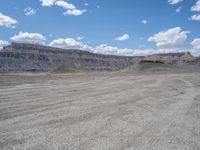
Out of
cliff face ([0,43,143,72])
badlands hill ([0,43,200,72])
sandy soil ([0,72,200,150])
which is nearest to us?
sandy soil ([0,72,200,150])

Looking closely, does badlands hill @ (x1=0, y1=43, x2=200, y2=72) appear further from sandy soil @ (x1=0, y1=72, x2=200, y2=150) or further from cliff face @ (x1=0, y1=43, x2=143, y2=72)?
sandy soil @ (x1=0, y1=72, x2=200, y2=150)

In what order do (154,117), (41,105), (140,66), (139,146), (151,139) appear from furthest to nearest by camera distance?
(140,66) < (41,105) < (154,117) < (151,139) < (139,146)

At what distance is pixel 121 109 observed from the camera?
32.7 feet

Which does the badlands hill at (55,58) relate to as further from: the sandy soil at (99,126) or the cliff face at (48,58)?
the sandy soil at (99,126)

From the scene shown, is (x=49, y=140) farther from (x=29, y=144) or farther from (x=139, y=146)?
(x=139, y=146)

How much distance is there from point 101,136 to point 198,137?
281 cm

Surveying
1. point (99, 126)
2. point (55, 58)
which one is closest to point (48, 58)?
point (55, 58)

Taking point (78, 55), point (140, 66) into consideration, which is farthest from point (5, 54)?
point (140, 66)

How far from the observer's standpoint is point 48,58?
4961 inches

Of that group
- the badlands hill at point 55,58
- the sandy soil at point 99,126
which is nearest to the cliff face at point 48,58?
the badlands hill at point 55,58

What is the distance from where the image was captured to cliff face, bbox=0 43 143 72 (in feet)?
355

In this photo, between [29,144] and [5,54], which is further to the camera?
[5,54]

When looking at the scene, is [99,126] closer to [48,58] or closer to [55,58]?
[48,58]

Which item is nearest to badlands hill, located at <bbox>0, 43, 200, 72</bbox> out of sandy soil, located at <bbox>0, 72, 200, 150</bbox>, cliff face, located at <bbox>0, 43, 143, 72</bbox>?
cliff face, located at <bbox>0, 43, 143, 72</bbox>
